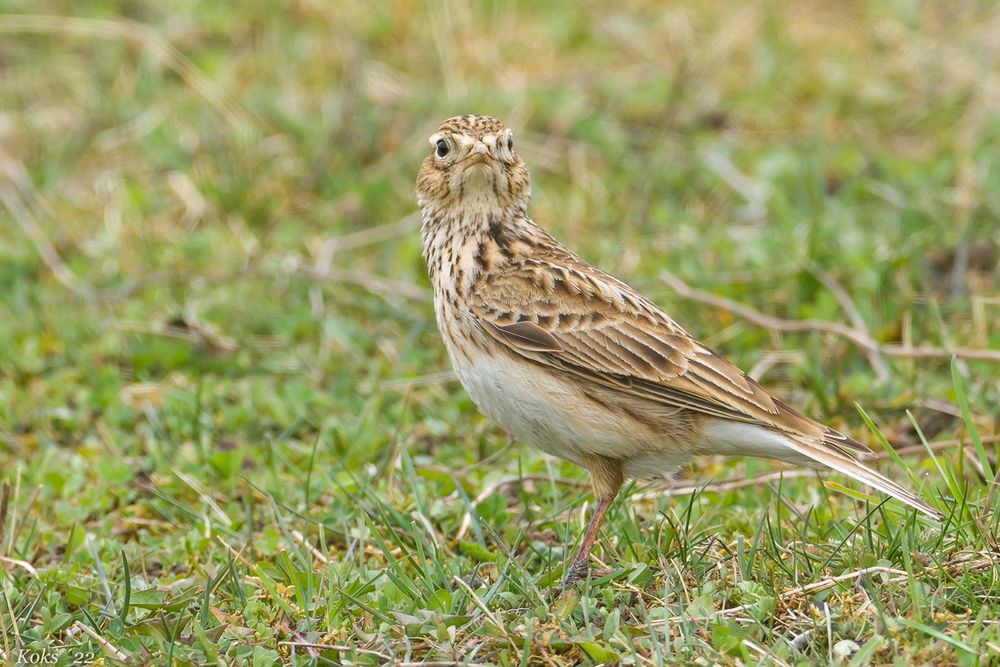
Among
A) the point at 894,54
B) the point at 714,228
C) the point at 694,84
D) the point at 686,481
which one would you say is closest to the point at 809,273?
the point at 714,228

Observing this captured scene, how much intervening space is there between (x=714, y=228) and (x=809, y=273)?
133 cm

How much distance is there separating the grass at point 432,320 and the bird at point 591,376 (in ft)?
0.73

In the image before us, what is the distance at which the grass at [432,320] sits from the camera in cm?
509

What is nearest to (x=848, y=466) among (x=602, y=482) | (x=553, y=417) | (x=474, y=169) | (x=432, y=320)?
(x=602, y=482)

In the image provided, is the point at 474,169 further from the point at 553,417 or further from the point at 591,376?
the point at 553,417

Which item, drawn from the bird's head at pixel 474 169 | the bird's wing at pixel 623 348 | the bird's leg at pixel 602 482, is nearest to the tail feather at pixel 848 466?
the bird's wing at pixel 623 348

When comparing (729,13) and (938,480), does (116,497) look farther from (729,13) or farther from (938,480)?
(729,13)

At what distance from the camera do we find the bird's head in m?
6.04

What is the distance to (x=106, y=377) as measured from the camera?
805 cm

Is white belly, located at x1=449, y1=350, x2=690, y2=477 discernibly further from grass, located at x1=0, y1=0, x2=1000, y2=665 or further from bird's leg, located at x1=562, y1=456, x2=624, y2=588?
grass, located at x1=0, y1=0, x2=1000, y2=665

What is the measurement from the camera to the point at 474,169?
6.04m

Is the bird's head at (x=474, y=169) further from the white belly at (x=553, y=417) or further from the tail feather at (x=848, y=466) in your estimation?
the tail feather at (x=848, y=466)

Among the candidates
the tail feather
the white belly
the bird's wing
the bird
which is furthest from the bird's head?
the tail feather

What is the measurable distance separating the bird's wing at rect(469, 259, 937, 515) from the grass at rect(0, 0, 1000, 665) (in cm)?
23
